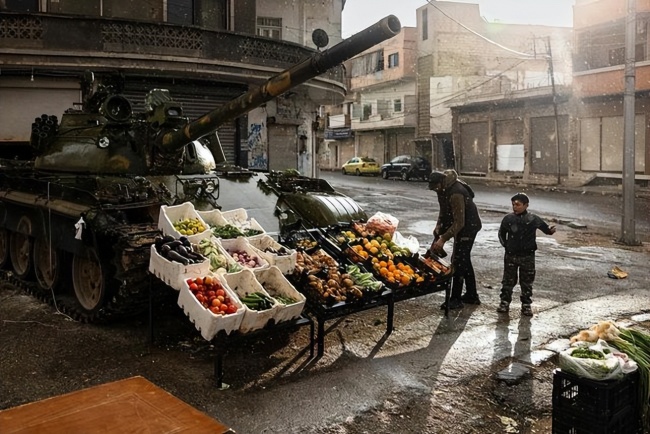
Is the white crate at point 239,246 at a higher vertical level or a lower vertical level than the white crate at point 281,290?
higher

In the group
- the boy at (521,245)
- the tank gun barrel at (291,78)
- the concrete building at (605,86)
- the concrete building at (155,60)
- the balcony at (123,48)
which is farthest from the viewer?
the concrete building at (605,86)

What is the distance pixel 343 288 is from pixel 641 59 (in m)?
24.8

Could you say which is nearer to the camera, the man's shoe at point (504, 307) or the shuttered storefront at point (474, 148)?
the man's shoe at point (504, 307)

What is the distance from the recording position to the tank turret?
685cm

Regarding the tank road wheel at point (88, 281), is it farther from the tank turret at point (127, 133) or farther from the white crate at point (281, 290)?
the white crate at point (281, 290)

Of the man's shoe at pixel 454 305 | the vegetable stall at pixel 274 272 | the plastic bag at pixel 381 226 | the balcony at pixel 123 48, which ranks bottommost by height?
the man's shoe at pixel 454 305

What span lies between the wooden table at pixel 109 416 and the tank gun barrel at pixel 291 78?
3.50 metres

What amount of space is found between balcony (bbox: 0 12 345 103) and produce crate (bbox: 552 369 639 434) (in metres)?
14.7

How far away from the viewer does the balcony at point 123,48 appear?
615 inches

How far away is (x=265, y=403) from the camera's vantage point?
4.92 metres

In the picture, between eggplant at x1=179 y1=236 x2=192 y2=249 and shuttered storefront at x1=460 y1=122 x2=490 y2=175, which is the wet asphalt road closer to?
shuttered storefront at x1=460 y1=122 x2=490 y2=175

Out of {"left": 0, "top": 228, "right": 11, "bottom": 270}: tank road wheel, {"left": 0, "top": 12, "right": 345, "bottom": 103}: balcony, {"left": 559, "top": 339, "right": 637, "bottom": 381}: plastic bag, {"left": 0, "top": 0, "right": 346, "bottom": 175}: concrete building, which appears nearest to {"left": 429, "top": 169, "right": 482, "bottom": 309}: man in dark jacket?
{"left": 559, "top": 339, "right": 637, "bottom": 381}: plastic bag

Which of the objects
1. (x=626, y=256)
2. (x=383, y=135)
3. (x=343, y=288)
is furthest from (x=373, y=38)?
(x=383, y=135)

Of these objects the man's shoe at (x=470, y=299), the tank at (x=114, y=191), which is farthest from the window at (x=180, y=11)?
the man's shoe at (x=470, y=299)
